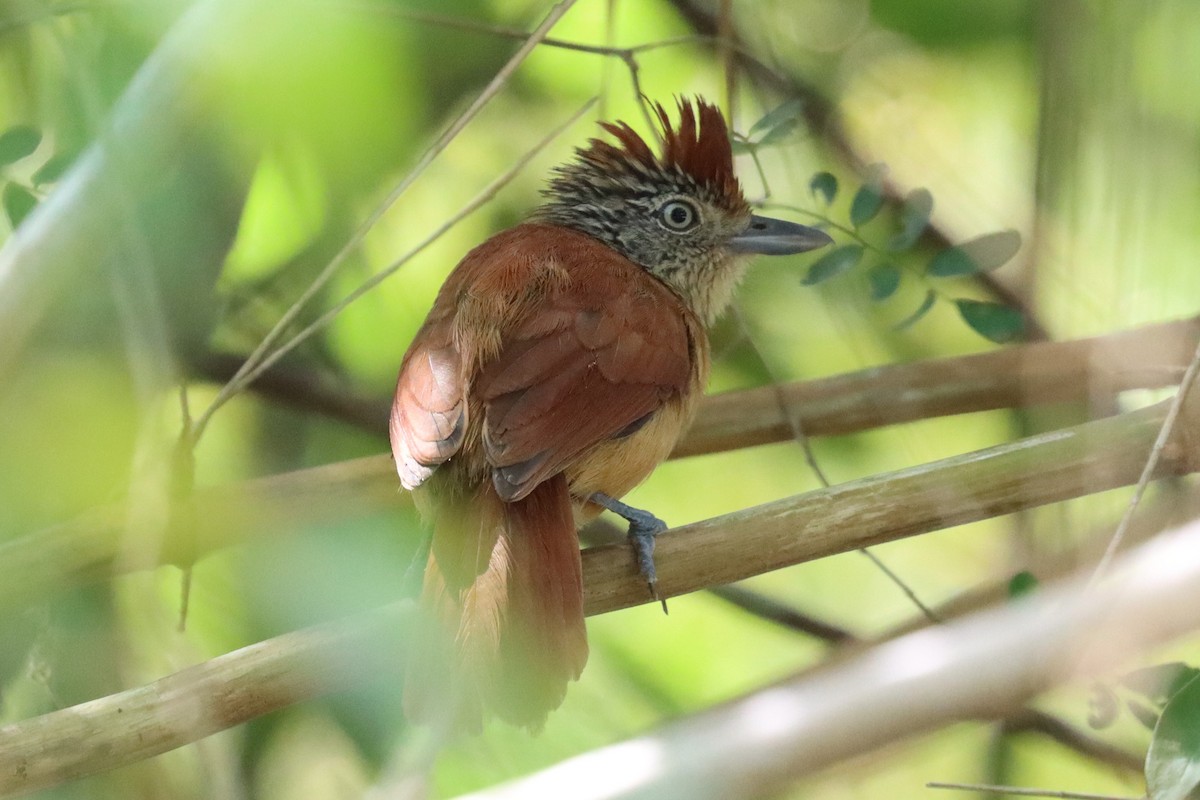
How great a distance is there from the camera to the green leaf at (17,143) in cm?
232

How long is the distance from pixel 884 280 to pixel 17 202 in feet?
5.69

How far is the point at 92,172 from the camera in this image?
6.57ft

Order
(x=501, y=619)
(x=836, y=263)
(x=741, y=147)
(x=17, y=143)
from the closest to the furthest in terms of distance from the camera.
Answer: (x=501, y=619) < (x=17, y=143) < (x=836, y=263) < (x=741, y=147)

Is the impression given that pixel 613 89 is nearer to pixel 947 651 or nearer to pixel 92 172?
pixel 92 172

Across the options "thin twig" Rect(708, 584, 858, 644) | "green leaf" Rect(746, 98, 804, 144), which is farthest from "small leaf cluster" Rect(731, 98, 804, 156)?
"thin twig" Rect(708, 584, 858, 644)

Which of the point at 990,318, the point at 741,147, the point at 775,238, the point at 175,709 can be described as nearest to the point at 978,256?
the point at 990,318

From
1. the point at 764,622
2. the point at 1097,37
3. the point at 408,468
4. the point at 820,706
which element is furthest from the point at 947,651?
the point at 764,622

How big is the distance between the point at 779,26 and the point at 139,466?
1921mm

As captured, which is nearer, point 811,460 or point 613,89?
point 811,460

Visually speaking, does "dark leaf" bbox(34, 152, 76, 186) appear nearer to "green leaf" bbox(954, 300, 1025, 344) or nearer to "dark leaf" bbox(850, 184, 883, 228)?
"dark leaf" bbox(850, 184, 883, 228)

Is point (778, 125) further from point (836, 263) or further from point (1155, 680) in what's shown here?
point (1155, 680)

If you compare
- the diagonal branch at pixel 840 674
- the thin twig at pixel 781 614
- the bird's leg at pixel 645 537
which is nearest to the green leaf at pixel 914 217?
the diagonal branch at pixel 840 674

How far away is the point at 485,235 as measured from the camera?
11.3 ft

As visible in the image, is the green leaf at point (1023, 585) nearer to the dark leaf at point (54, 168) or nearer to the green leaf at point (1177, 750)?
the green leaf at point (1177, 750)
